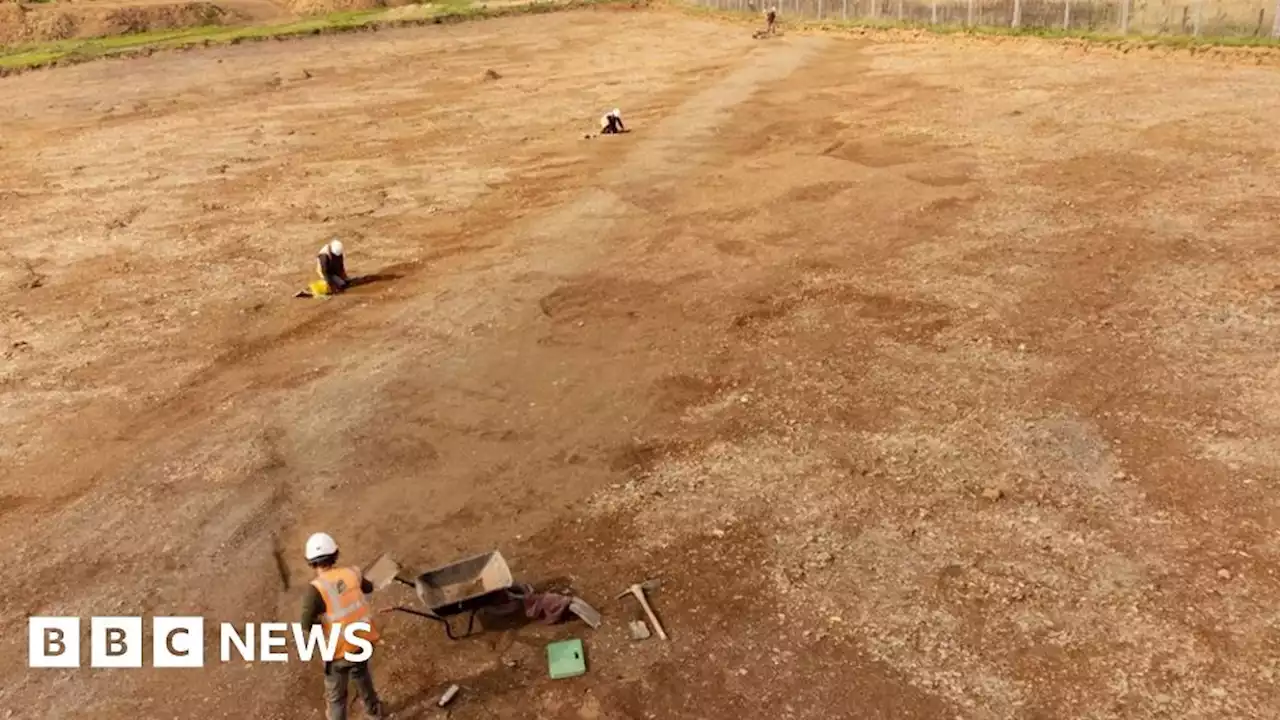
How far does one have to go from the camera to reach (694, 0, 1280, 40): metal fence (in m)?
28.4

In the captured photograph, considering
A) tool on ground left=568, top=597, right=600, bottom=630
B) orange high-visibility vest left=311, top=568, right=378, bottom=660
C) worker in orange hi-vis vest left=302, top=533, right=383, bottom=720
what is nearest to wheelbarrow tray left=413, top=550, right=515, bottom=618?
tool on ground left=568, top=597, right=600, bottom=630

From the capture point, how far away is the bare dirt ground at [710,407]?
817 centimetres

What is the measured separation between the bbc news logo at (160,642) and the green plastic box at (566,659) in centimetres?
217

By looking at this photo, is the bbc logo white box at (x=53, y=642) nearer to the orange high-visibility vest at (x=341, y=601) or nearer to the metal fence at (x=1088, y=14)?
the orange high-visibility vest at (x=341, y=601)

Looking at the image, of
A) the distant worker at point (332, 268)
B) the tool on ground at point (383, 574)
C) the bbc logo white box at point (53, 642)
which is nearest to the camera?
the tool on ground at point (383, 574)

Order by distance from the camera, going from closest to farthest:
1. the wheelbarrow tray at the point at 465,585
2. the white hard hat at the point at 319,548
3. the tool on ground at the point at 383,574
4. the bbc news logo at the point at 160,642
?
the white hard hat at the point at 319,548
the tool on ground at the point at 383,574
the wheelbarrow tray at the point at 465,585
the bbc news logo at the point at 160,642

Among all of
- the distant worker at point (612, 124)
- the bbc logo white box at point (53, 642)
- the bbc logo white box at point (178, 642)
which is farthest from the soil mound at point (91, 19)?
the bbc logo white box at point (178, 642)

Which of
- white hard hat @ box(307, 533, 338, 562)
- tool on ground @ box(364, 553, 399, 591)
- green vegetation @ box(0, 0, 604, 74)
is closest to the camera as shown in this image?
white hard hat @ box(307, 533, 338, 562)

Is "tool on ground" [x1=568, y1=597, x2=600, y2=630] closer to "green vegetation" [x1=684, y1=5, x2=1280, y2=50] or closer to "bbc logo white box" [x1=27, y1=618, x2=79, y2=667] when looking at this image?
"bbc logo white box" [x1=27, y1=618, x2=79, y2=667]

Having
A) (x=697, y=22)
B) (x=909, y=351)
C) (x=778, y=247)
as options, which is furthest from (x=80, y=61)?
(x=909, y=351)

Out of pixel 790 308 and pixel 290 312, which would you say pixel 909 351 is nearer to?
pixel 790 308

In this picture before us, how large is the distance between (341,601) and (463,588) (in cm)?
177

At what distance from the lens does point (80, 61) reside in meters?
43.0

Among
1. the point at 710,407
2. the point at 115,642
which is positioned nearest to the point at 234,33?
the point at 710,407
